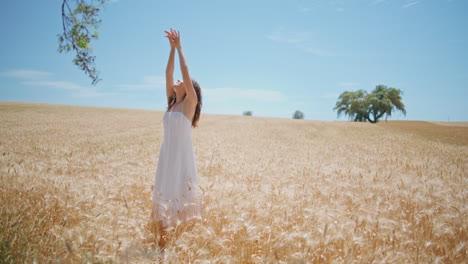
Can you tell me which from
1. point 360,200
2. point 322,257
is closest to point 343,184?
point 360,200

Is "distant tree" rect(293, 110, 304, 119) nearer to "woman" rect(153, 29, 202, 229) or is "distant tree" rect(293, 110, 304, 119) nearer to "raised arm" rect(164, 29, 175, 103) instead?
"raised arm" rect(164, 29, 175, 103)

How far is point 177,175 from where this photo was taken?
10.0ft

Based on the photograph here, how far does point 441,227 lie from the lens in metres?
2.85

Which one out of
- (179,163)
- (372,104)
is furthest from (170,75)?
(372,104)

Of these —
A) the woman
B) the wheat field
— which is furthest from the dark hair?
the wheat field

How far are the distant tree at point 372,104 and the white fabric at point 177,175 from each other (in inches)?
2521

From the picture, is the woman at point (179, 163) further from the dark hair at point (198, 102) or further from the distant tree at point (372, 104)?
the distant tree at point (372, 104)

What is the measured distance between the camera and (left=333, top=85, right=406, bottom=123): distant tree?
56719mm

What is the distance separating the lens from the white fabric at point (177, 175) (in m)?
2.96

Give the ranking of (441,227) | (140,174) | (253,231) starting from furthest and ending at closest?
(140,174), (441,227), (253,231)

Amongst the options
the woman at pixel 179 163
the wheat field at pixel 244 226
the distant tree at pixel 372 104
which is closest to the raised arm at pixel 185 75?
the woman at pixel 179 163

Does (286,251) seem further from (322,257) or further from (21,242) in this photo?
(21,242)

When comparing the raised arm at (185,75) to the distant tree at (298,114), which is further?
the distant tree at (298,114)

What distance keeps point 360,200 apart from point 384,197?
0.83m
